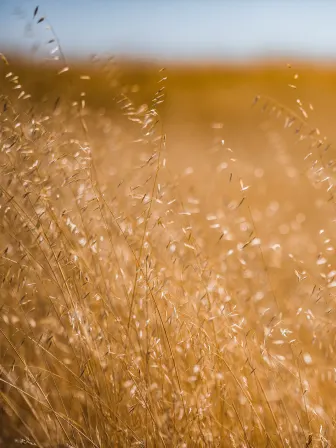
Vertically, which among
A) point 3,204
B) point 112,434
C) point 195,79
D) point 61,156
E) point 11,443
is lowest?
point 195,79

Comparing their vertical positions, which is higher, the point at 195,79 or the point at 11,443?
the point at 11,443

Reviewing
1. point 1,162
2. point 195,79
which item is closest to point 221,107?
point 195,79

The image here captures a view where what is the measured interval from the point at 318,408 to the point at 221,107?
14.1 m

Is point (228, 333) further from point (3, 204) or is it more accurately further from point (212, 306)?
point (3, 204)

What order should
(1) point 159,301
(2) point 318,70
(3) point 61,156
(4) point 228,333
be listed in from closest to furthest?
(4) point 228,333 → (3) point 61,156 → (1) point 159,301 → (2) point 318,70

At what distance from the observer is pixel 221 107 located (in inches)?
604

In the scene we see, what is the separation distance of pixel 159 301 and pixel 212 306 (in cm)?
22

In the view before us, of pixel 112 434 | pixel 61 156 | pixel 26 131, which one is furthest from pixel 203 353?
pixel 26 131

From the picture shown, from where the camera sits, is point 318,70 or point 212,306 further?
point 318,70

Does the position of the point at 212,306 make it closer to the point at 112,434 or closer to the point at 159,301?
the point at 159,301

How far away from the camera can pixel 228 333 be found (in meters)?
1.74

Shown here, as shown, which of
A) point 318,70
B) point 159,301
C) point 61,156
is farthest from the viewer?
point 318,70

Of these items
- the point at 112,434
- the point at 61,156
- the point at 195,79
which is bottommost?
the point at 195,79

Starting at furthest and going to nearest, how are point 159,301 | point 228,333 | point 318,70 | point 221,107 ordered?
point 318,70 < point 221,107 < point 159,301 < point 228,333
